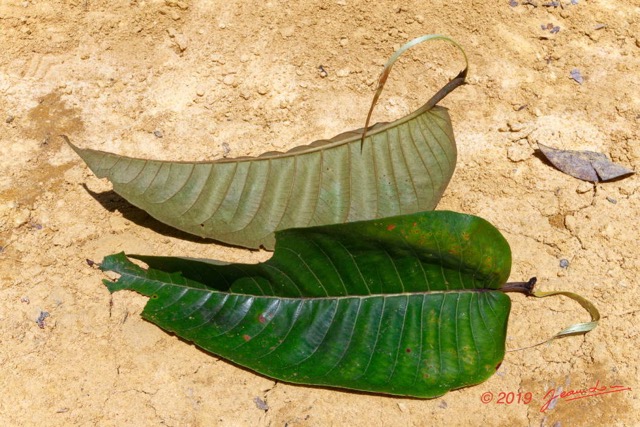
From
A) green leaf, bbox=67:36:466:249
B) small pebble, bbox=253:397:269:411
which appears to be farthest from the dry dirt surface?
green leaf, bbox=67:36:466:249

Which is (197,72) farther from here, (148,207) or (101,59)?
(148,207)

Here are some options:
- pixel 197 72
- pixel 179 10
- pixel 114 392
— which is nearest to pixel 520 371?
pixel 114 392

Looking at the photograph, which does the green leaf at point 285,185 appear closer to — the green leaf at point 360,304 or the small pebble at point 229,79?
the green leaf at point 360,304

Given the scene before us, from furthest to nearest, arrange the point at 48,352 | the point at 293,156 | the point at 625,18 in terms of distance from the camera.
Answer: the point at 625,18, the point at 293,156, the point at 48,352

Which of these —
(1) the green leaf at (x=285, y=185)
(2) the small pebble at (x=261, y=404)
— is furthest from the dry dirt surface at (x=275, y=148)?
(1) the green leaf at (x=285, y=185)

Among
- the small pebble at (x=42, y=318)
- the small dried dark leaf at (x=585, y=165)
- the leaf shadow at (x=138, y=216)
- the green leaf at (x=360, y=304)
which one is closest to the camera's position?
the green leaf at (x=360, y=304)
